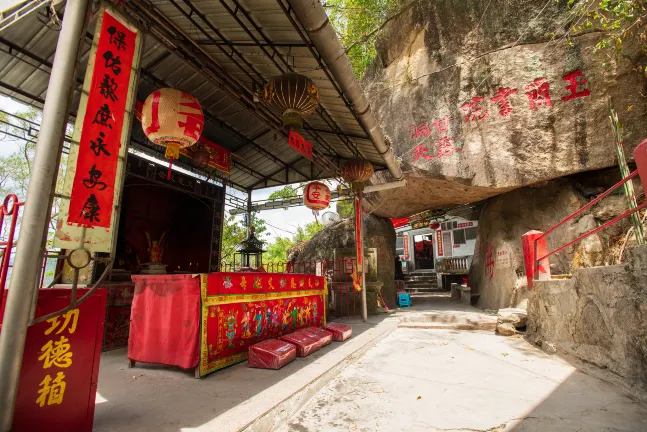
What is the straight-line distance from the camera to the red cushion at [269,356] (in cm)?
376

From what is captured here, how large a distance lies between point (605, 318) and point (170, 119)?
5897 millimetres

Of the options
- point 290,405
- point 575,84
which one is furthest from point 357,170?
point 575,84

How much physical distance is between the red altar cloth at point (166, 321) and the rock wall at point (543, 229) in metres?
8.25

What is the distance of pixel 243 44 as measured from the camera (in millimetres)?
4621

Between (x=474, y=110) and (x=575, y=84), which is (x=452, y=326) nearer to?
(x=474, y=110)

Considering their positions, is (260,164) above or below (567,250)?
above

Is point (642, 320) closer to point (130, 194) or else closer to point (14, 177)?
point (130, 194)

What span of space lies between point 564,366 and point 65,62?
20.3 feet

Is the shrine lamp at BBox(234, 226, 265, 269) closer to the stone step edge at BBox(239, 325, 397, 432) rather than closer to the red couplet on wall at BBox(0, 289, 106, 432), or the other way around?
the stone step edge at BBox(239, 325, 397, 432)

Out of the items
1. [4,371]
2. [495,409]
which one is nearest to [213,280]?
[4,371]

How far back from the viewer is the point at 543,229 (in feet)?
28.9

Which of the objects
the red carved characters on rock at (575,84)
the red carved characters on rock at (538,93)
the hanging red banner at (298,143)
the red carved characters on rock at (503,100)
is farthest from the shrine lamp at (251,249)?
the red carved characters on rock at (575,84)

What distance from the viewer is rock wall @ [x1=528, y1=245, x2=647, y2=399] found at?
3105mm

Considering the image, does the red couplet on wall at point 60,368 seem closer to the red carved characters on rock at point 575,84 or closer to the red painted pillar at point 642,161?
the red painted pillar at point 642,161
